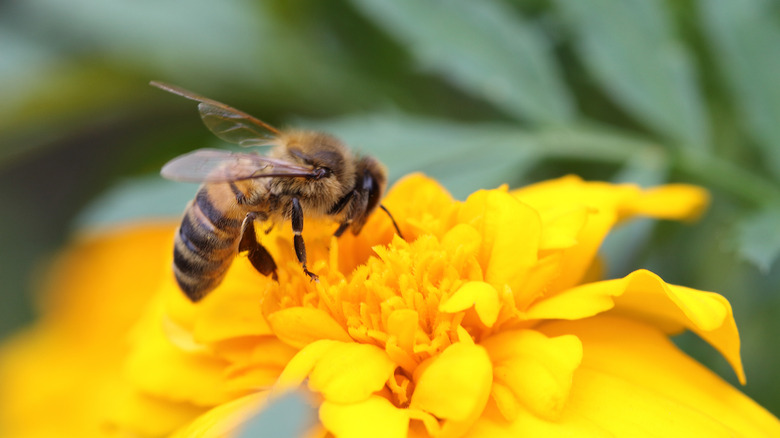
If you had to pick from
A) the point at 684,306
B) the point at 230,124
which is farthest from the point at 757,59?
the point at 230,124

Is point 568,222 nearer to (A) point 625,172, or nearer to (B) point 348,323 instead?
(B) point 348,323

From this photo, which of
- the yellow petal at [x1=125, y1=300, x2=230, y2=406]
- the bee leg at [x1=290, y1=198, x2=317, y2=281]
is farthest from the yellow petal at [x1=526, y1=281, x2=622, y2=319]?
the yellow petal at [x1=125, y1=300, x2=230, y2=406]

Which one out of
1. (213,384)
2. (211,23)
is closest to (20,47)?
(211,23)

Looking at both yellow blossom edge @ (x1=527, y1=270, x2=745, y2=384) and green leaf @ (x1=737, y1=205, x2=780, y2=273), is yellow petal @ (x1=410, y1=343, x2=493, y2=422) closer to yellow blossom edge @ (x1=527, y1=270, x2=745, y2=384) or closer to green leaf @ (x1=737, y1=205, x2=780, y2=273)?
yellow blossom edge @ (x1=527, y1=270, x2=745, y2=384)

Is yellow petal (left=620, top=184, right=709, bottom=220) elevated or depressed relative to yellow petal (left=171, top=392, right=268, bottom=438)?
elevated

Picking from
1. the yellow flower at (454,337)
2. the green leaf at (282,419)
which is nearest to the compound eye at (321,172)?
the yellow flower at (454,337)

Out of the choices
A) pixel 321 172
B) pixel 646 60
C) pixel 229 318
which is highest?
pixel 646 60

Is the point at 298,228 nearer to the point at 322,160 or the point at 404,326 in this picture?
the point at 322,160
